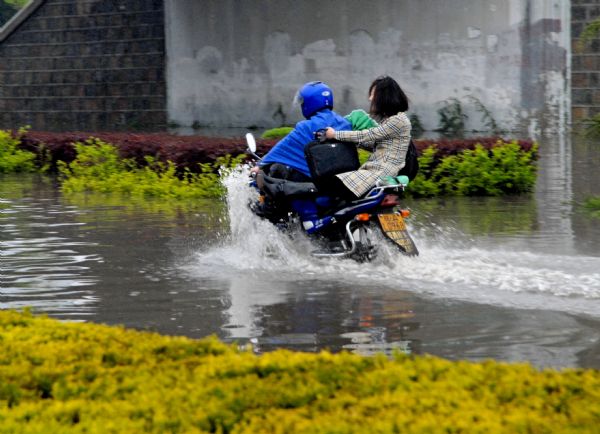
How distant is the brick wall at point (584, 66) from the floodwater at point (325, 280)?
7.00 meters

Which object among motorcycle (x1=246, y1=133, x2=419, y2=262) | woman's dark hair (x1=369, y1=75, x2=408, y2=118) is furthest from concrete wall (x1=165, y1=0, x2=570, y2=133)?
motorcycle (x1=246, y1=133, x2=419, y2=262)

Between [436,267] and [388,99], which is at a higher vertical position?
[388,99]

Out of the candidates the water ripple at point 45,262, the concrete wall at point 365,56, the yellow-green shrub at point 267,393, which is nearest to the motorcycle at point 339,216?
the water ripple at point 45,262

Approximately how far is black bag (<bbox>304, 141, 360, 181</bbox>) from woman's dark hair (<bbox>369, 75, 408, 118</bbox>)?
483 mm

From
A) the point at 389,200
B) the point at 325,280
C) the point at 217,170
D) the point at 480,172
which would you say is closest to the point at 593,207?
the point at 480,172

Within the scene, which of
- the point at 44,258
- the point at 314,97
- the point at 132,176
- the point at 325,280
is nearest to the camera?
the point at 325,280

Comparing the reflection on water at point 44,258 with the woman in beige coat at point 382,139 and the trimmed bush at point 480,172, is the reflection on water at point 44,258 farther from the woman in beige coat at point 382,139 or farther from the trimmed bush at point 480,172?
the trimmed bush at point 480,172

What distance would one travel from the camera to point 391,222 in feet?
29.1

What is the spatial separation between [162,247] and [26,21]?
58.6 ft

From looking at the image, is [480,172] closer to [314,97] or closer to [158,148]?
[158,148]

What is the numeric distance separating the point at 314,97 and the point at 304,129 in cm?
28

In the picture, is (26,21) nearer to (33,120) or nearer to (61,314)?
(33,120)

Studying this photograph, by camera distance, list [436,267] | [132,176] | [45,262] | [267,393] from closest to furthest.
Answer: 1. [267,393]
2. [436,267]
3. [45,262]
4. [132,176]

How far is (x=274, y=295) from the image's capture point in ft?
26.7
